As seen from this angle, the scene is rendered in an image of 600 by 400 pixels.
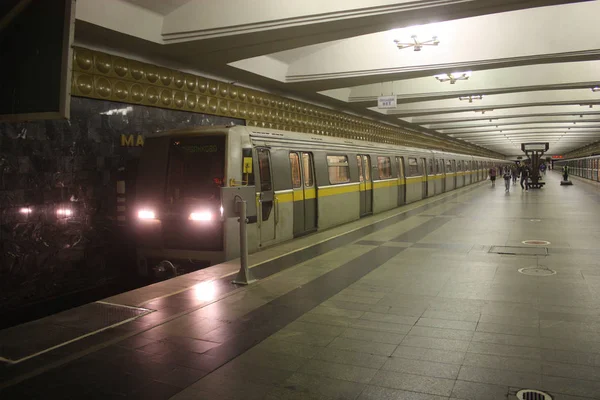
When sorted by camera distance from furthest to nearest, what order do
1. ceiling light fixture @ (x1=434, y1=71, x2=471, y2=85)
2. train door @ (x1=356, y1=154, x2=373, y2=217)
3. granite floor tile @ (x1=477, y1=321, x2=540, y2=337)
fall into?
ceiling light fixture @ (x1=434, y1=71, x2=471, y2=85) → train door @ (x1=356, y1=154, x2=373, y2=217) → granite floor tile @ (x1=477, y1=321, x2=540, y2=337)

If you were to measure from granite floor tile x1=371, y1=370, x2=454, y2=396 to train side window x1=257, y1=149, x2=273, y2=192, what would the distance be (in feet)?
20.4

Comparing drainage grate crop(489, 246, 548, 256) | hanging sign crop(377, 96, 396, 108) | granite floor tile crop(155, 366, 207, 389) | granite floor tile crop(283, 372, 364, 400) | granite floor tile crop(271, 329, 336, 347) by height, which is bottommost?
granite floor tile crop(155, 366, 207, 389)

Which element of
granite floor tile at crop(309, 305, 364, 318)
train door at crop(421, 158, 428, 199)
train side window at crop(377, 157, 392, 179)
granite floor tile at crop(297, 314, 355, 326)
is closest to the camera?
granite floor tile at crop(297, 314, 355, 326)

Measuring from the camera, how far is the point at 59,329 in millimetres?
5465

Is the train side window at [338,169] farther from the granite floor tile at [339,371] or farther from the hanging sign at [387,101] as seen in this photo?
the granite floor tile at [339,371]

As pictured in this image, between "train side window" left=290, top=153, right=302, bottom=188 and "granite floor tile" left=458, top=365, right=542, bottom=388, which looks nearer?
"granite floor tile" left=458, top=365, right=542, bottom=388

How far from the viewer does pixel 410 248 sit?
34.1 feet

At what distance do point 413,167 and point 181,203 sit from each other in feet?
52.0

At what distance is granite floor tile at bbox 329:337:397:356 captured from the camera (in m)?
4.74

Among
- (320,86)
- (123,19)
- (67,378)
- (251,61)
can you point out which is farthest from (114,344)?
(320,86)

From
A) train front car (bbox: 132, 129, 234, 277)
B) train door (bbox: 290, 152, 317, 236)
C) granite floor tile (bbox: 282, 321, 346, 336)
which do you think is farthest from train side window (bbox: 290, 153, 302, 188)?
granite floor tile (bbox: 282, 321, 346, 336)

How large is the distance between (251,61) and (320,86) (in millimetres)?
3463

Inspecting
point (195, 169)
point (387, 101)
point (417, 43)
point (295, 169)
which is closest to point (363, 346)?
point (195, 169)

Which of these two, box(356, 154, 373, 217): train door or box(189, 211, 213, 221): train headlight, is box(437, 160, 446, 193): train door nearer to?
box(356, 154, 373, 217): train door
